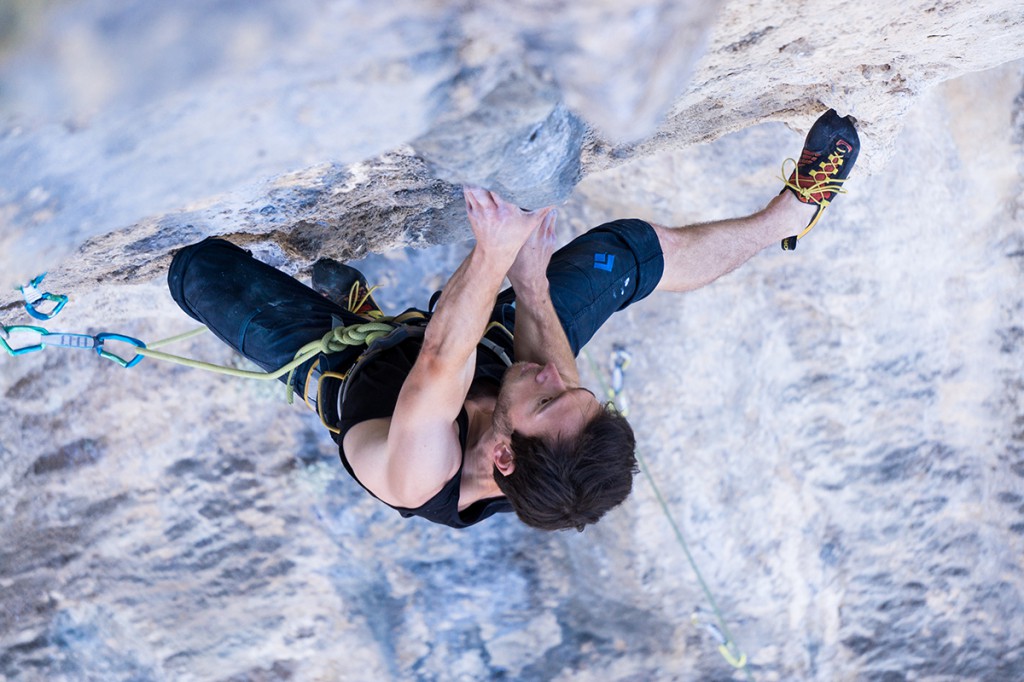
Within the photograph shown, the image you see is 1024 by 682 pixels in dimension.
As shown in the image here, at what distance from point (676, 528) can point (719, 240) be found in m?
1.26

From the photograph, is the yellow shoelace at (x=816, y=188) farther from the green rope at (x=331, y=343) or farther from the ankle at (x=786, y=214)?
the green rope at (x=331, y=343)

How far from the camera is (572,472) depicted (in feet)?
4.27

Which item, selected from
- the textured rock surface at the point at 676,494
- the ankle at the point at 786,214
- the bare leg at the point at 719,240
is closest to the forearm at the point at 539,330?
the bare leg at the point at 719,240

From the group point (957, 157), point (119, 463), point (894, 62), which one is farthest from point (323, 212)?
point (957, 157)

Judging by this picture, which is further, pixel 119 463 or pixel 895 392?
pixel 895 392

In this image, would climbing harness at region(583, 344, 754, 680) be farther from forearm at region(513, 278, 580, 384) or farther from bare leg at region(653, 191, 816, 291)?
forearm at region(513, 278, 580, 384)

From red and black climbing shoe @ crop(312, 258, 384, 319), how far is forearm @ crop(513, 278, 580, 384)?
45 cm

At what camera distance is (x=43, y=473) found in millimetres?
2432

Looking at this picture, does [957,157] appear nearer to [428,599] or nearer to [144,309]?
[428,599]

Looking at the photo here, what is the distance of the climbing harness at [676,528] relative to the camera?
2.79 meters

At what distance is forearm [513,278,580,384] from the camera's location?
5.09 ft

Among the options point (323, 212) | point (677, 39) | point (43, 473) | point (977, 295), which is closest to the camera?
point (677, 39)

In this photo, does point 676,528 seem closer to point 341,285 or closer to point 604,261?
point 604,261

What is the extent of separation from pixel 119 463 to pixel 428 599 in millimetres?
1054
